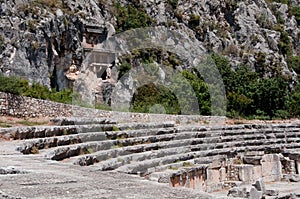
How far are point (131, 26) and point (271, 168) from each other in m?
30.5

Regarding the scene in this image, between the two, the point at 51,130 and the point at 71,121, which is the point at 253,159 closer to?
the point at 71,121

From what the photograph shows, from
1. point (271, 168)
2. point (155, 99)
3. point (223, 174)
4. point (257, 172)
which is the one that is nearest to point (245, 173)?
point (223, 174)

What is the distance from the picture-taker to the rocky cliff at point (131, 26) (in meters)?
31.7

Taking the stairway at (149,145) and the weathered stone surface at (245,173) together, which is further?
the weathered stone surface at (245,173)

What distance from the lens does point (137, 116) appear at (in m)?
22.1

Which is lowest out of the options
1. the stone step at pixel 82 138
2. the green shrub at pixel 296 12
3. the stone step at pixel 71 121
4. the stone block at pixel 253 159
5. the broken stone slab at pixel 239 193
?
the broken stone slab at pixel 239 193

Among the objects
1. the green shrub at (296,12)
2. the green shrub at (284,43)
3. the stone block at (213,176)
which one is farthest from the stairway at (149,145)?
the green shrub at (296,12)

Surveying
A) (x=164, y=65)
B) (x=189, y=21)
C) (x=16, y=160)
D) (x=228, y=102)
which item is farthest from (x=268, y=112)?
(x=16, y=160)

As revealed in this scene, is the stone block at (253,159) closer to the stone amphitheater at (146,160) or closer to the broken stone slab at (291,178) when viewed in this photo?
the stone amphitheater at (146,160)

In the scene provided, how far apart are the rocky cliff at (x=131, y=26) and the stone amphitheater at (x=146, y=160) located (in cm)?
1645

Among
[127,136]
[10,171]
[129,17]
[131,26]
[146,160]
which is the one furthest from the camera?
[129,17]

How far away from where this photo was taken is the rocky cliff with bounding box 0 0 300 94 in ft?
104

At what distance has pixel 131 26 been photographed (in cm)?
4731

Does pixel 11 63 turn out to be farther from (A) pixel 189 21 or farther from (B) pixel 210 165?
(A) pixel 189 21
